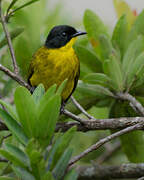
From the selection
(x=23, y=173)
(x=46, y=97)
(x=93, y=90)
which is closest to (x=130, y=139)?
(x=93, y=90)

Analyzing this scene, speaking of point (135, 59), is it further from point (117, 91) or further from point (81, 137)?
point (81, 137)

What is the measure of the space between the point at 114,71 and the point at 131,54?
20 centimetres

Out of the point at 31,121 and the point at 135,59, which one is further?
the point at 135,59

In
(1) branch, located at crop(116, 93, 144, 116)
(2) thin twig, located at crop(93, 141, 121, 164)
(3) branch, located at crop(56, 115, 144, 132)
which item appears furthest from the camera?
(2) thin twig, located at crop(93, 141, 121, 164)

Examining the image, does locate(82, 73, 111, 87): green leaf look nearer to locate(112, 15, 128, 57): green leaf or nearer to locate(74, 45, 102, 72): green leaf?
locate(74, 45, 102, 72): green leaf

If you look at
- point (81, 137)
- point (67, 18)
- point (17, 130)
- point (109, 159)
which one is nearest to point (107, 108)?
point (81, 137)

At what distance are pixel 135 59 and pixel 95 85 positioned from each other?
1.21 ft

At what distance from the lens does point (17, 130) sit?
189 cm

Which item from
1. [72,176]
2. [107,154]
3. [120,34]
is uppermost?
[72,176]

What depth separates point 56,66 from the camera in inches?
151

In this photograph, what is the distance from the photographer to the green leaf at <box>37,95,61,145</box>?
1.80 m

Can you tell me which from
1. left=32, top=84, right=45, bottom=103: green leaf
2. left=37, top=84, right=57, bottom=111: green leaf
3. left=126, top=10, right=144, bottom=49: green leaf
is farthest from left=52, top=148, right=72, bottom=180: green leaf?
left=126, top=10, right=144, bottom=49: green leaf

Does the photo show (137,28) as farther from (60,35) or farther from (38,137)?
(38,137)

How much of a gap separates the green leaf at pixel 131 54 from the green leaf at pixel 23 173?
4.54 feet
